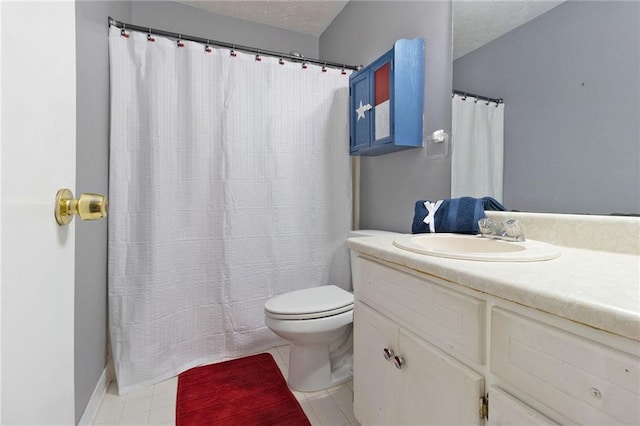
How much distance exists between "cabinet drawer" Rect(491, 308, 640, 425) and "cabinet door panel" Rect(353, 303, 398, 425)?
34 cm

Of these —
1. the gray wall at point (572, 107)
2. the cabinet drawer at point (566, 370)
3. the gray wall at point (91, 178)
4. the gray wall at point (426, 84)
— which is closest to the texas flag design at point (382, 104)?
the gray wall at point (426, 84)

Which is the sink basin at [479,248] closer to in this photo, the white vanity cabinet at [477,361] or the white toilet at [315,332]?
the white vanity cabinet at [477,361]

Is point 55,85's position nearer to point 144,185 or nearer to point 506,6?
point 144,185

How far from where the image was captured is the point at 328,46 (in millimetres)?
2400

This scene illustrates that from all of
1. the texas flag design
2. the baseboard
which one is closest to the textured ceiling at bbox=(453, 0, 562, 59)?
the texas flag design

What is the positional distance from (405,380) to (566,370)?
0.43 meters

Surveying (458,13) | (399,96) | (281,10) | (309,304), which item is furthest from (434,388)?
(281,10)

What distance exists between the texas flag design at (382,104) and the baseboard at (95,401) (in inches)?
69.6

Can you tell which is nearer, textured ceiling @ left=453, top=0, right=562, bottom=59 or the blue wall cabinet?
textured ceiling @ left=453, top=0, right=562, bottom=59

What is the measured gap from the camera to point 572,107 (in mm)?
931

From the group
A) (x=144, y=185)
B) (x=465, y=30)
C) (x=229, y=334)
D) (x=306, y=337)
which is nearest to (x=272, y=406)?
(x=306, y=337)

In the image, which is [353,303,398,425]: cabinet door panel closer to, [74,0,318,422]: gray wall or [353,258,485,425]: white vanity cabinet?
[353,258,485,425]: white vanity cabinet

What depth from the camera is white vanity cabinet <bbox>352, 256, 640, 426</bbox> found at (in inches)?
17.2

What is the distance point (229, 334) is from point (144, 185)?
3.11 ft
